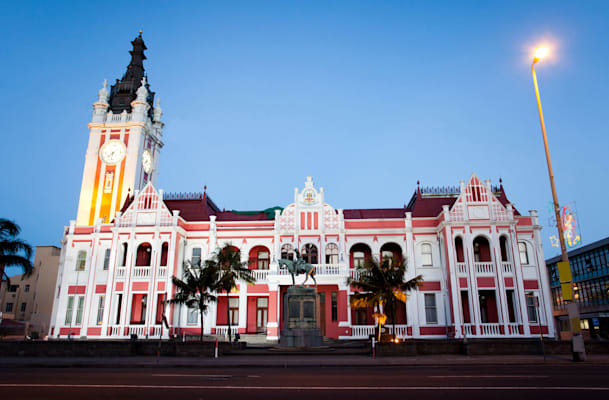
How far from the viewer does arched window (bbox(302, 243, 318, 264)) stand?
118 ft

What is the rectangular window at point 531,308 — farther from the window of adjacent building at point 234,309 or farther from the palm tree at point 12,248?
the palm tree at point 12,248

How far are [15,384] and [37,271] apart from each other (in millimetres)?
65396

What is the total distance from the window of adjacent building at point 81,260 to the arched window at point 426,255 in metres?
29.7

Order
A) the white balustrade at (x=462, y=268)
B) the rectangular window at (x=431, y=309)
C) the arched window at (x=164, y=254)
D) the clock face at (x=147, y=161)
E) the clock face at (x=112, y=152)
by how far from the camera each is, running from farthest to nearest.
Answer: the clock face at (x=147, y=161) < the clock face at (x=112, y=152) < the arched window at (x=164, y=254) < the rectangular window at (x=431, y=309) < the white balustrade at (x=462, y=268)

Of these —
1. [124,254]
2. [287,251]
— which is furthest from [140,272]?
[287,251]

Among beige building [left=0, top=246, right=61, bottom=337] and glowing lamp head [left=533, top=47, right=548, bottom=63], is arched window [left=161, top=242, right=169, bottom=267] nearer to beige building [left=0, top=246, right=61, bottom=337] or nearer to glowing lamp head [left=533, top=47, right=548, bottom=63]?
glowing lamp head [left=533, top=47, right=548, bottom=63]

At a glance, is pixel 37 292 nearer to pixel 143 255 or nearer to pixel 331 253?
pixel 143 255

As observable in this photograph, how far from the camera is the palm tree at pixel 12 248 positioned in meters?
27.7

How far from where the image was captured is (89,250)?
3728 cm

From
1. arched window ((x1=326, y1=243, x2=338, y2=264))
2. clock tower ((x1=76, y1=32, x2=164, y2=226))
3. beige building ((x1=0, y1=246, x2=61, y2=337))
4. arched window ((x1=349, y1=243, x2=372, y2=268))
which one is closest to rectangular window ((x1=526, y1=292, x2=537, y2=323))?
arched window ((x1=349, y1=243, x2=372, y2=268))

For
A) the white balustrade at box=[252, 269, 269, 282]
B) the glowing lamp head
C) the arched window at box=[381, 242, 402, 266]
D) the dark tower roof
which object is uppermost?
the dark tower roof

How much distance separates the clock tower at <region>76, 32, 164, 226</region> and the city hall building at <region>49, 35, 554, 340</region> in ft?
24.7

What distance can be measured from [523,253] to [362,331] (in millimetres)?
15016

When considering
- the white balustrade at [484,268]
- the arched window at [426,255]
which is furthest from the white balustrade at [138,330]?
the white balustrade at [484,268]
